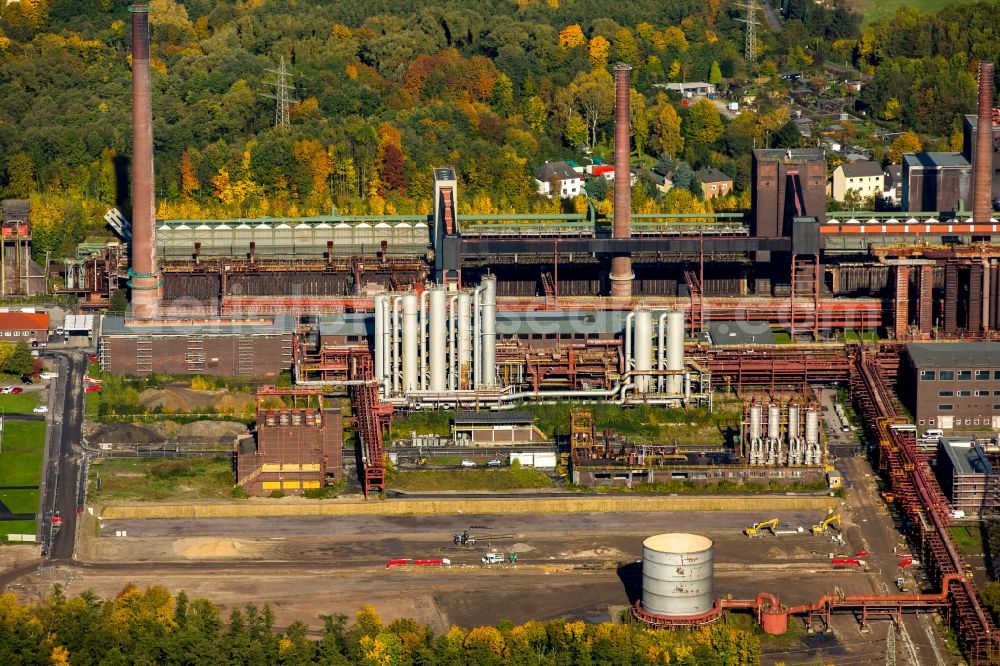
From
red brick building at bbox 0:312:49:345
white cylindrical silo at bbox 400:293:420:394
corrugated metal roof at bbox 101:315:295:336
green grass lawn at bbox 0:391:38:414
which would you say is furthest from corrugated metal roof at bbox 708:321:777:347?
red brick building at bbox 0:312:49:345

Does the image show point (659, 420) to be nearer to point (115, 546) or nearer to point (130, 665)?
point (115, 546)

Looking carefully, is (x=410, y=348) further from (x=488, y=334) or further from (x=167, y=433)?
(x=167, y=433)

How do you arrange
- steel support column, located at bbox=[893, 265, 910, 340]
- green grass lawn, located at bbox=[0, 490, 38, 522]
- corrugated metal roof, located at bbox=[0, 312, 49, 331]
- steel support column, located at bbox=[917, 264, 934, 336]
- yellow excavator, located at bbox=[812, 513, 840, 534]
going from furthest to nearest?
corrugated metal roof, located at bbox=[0, 312, 49, 331] < steel support column, located at bbox=[893, 265, 910, 340] < steel support column, located at bbox=[917, 264, 934, 336] < green grass lawn, located at bbox=[0, 490, 38, 522] < yellow excavator, located at bbox=[812, 513, 840, 534]

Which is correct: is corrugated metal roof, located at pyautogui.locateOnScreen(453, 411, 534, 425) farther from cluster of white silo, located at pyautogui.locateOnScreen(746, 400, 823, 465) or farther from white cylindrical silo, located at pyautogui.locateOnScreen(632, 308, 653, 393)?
cluster of white silo, located at pyautogui.locateOnScreen(746, 400, 823, 465)

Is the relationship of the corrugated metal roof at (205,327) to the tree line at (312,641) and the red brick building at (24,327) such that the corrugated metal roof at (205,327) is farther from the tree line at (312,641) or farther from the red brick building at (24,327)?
the tree line at (312,641)

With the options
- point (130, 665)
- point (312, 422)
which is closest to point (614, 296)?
point (312, 422)

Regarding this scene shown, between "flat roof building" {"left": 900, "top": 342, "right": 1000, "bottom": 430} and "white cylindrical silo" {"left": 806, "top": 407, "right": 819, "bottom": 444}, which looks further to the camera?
"flat roof building" {"left": 900, "top": 342, "right": 1000, "bottom": 430}

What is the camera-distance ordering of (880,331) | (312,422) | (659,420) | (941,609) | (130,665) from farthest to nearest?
(880,331)
(659,420)
(312,422)
(941,609)
(130,665)
